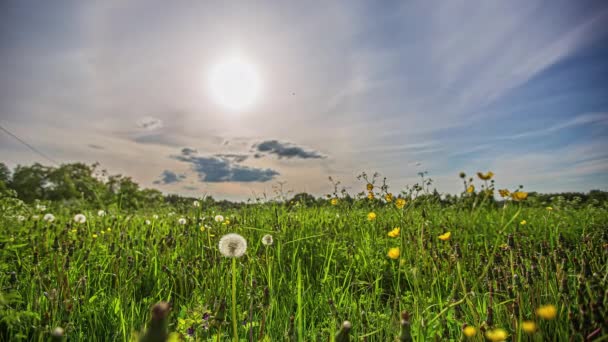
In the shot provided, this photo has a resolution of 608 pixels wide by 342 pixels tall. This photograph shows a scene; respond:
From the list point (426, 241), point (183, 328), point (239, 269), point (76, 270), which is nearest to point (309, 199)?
point (426, 241)

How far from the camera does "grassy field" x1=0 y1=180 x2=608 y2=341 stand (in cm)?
195

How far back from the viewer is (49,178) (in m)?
21.2

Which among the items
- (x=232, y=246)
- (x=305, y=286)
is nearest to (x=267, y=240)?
(x=232, y=246)

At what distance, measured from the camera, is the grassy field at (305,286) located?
6.38ft

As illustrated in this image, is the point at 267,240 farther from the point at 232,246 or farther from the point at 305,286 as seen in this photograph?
the point at 305,286

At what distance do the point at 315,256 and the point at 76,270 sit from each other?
2256 mm

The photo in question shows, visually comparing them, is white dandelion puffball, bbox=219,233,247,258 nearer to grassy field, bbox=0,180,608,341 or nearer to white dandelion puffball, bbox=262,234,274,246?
grassy field, bbox=0,180,608,341

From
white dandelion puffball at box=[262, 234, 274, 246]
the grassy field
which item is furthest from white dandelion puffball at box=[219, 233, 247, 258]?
white dandelion puffball at box=[262, 234, 274, 246]

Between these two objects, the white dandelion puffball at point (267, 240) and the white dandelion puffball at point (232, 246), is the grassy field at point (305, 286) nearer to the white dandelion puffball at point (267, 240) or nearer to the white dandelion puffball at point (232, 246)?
the white dandelion puffball at point (267, 240)

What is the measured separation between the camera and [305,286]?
3350 mm

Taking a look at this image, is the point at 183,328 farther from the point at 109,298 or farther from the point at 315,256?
the point at 315,256

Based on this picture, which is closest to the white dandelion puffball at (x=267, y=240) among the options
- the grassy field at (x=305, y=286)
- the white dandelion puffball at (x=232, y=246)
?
the grassy field at (x=305, y=286)

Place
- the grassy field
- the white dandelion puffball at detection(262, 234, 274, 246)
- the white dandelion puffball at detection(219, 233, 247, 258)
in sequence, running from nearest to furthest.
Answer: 1. the grassy field
2. the white dandelion puffball at detection(219, 233, 247, 258)
3. the white dandelion puffball at detection(262, 234, 274, 246)

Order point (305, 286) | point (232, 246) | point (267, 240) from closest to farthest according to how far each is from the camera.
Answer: point (232, 246) < point (267, 240) < point (305, 286)
